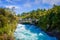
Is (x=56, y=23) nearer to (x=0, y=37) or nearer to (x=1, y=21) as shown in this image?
(x=1, y=21)

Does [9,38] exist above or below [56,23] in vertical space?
above

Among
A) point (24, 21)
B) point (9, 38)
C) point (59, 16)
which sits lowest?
point (24, 21)

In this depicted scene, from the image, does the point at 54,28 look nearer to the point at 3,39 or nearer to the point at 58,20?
the point at 58,20

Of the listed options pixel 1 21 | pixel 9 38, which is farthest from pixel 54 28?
pixel 9 38

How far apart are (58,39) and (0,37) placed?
668 inches

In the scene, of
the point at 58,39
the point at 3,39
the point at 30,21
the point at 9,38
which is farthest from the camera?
the point at 30,21

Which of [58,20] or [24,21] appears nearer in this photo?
[58,20]

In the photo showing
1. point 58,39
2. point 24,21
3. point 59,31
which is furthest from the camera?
point 24,21

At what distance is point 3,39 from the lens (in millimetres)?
24375

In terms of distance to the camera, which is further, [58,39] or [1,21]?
[58,39]

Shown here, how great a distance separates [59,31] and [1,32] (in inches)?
875

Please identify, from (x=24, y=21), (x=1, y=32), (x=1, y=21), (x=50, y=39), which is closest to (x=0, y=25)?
(x=1, y=21)

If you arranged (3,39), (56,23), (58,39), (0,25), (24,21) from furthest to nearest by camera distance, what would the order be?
(24,21)
(56,23)
(58,39)
(0,25)
(3,39)

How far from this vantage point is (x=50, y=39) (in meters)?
39.0
